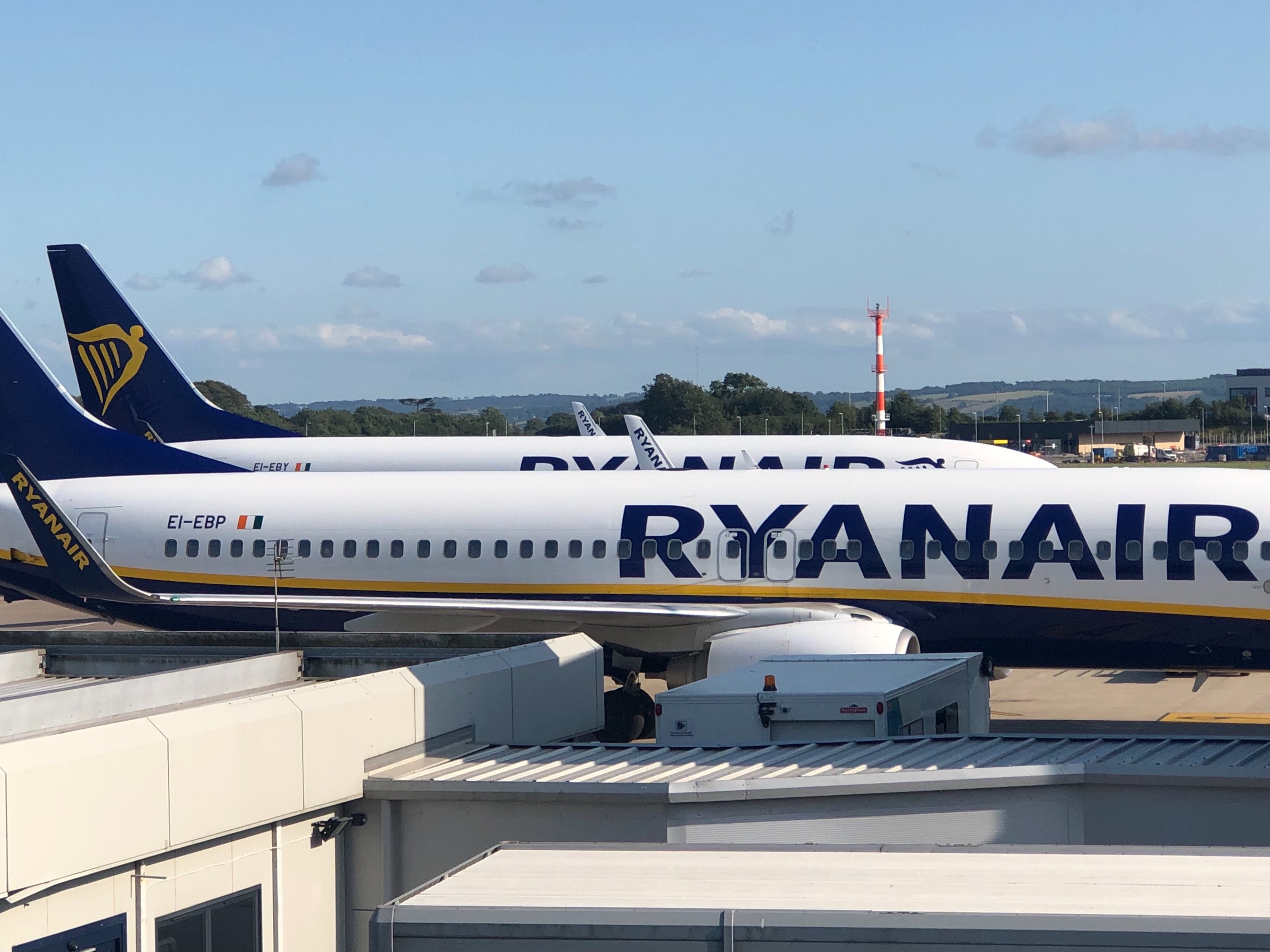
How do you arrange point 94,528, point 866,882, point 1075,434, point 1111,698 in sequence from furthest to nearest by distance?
1. point 1075,434
2. point 94,528
3. point 1111,698
4. point 866,882

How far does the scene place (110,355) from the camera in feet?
147

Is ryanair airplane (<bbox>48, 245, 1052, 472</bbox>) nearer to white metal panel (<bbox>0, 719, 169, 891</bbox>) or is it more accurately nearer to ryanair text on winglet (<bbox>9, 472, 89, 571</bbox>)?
ryanair text on winglet (<bbox>9, 472, 89, 571</bbox>)

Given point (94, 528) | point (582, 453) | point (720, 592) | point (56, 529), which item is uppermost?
point (582, 453)

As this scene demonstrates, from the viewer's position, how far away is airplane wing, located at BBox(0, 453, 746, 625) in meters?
25.0

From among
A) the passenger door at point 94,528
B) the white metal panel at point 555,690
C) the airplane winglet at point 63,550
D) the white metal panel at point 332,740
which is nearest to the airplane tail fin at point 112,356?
the passenger door at point 94,528

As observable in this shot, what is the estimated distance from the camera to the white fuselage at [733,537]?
23.7m

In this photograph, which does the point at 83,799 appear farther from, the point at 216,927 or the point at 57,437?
the point at 57,437

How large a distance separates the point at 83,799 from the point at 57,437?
24.0 m

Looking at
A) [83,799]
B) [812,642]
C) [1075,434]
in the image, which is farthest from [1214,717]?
[1075,434]

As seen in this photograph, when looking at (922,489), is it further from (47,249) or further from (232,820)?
(47,249)

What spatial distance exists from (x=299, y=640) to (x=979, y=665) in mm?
8993

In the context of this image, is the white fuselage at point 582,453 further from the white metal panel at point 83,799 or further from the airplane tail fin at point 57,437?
the white metal panel at point 83,799

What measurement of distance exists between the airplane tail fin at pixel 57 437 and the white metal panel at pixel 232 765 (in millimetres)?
18946

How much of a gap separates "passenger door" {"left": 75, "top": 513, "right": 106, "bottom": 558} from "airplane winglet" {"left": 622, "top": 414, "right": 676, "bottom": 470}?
17378mm
